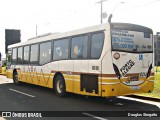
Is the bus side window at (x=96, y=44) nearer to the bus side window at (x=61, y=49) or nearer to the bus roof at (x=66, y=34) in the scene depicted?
the bus roof at (x=66, y=34)

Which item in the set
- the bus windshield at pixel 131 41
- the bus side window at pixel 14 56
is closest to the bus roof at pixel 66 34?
the bus windshield at pixel 131 41

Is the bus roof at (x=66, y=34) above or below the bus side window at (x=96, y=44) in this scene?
above

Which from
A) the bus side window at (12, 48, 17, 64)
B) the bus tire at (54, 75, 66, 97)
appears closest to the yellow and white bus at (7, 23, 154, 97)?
the bus tire at (54, 75, 66, 97)

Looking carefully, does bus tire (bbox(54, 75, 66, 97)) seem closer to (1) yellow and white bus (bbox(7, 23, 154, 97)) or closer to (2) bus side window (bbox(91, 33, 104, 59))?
(1) yellow and white bus (bbox(7, 23, 154, 97))

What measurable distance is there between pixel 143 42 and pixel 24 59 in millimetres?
9161

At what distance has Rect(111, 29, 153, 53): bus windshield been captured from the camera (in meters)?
10.7

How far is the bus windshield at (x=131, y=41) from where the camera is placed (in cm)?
1071

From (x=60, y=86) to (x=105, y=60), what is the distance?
3.71 meters

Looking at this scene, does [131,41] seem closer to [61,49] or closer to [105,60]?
[105,60]

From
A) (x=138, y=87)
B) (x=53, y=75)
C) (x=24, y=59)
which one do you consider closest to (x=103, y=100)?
(x=138, y=87)

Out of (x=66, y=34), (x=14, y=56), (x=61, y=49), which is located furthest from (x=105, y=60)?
(x=14, y=56)

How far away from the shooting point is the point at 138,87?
11180mm

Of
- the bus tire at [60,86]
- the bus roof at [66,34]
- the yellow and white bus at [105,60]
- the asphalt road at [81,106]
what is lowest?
the asphalt road at [81,106]

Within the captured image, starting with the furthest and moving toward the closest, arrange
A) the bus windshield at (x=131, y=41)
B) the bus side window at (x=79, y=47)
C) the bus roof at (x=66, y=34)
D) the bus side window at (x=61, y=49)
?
the bus side window at (x=61, y=49) < the bus side window at (x=79, y=47) < the bus roof at (x=66, y=34) < the bus windshield at (x=131, y=41)
